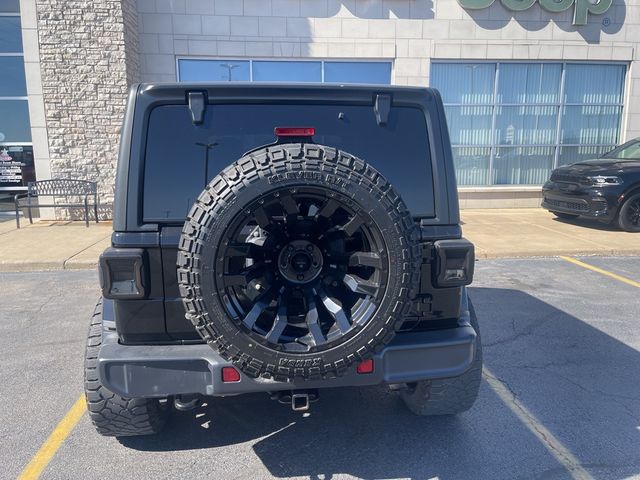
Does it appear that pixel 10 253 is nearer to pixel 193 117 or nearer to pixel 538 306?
pixel 193 117

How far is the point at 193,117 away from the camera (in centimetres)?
234

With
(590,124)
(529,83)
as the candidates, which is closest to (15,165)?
(529,83)

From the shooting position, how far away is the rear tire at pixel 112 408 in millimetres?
2574

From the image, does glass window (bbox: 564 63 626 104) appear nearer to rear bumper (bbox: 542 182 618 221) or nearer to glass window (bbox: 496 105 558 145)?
glass window (bbox: 496 105 558 145)

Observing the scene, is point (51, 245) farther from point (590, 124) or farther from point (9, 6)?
point (590, 124)

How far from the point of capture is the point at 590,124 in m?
12.7

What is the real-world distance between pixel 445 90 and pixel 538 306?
26.9 ft

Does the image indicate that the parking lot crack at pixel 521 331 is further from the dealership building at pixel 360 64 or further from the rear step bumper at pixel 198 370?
the dealership building at pixel 360 64

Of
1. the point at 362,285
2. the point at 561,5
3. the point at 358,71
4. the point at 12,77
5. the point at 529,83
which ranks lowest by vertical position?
the point at 362,285

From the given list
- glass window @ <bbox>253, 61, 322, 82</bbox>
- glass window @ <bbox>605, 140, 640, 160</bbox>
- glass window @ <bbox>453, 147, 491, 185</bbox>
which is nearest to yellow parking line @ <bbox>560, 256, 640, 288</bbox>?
glass window @ <bbox>605, 140, 640, 160</bbox>

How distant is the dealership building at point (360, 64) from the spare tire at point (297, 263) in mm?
9559

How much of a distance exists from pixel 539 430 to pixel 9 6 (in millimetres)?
14579

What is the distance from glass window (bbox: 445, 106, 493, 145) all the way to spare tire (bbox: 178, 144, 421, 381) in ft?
35.7

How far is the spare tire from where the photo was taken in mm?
2045
